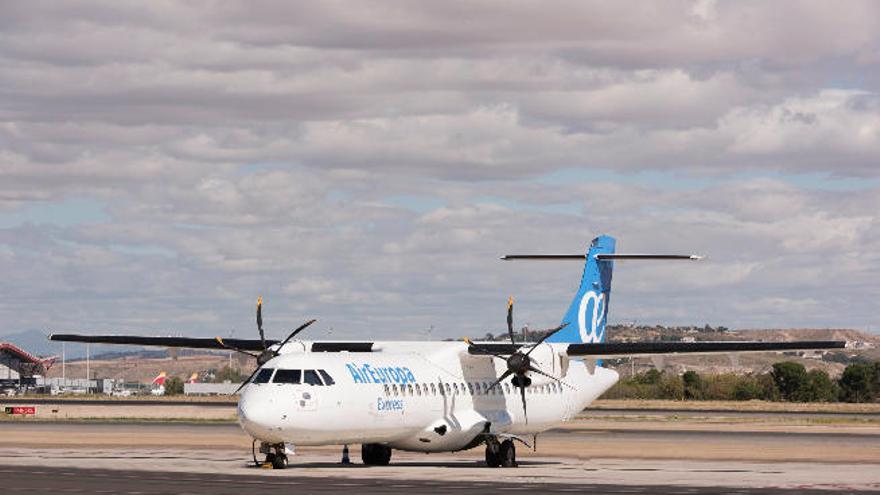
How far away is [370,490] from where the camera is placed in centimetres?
2880

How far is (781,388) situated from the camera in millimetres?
124250

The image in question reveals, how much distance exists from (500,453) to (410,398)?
3.58 metres

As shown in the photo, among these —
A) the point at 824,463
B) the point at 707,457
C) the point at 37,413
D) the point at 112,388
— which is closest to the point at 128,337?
the point at 707,457

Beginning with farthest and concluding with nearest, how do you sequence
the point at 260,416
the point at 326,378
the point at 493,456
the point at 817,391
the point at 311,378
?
the point at 817,391, the point at 493,456, the point at 326,378, the point at 311,378, the point at 260,416

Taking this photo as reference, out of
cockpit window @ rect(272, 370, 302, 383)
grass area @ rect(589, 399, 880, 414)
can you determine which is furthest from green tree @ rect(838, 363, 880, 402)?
cockpit window @ rect(272, 370, 302, 383)

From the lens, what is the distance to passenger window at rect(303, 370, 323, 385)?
1366 inches

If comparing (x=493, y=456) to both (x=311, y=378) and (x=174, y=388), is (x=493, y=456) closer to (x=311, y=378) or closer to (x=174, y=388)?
(x=311, y=378)

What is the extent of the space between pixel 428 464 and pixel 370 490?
12.3 m

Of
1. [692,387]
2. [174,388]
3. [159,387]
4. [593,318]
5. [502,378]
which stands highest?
[593,318]

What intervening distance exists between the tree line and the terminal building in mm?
78604


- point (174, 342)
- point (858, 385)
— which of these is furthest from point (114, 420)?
point (858, 385)

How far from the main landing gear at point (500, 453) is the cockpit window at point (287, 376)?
766 cm

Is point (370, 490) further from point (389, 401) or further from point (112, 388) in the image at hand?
point (112, 388)

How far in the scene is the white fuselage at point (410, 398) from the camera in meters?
34.1
